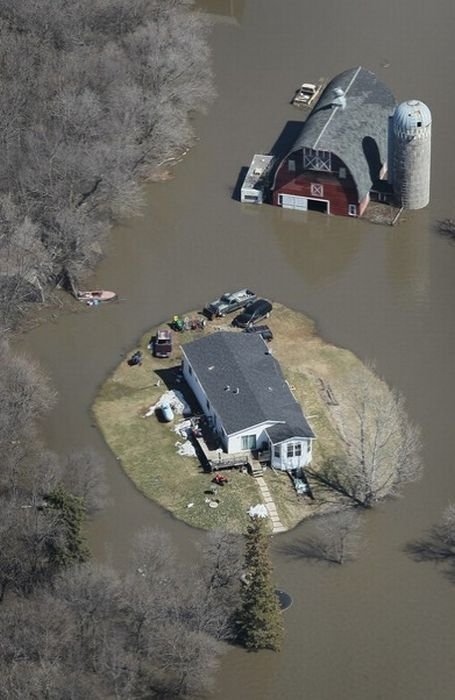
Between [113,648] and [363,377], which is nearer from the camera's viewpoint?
[113,648]

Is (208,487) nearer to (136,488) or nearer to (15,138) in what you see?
(136,488)

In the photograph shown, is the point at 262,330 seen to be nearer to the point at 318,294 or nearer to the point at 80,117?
the point at 318,294

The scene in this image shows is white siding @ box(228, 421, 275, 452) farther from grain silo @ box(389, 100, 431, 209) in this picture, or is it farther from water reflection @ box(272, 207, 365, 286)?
grain silo @ box(389, 100, 431, 209)

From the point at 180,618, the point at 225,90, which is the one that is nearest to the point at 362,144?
the point at 225,90

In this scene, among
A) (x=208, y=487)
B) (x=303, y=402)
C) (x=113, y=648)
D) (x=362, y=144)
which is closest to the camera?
(x=113, y=648)

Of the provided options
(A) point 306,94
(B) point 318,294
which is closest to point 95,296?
(B) point 318,294

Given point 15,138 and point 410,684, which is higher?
point 15,138
